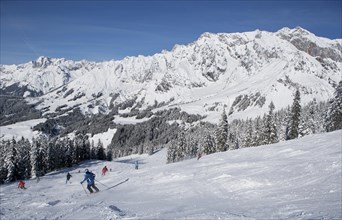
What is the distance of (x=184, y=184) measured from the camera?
80.2ft

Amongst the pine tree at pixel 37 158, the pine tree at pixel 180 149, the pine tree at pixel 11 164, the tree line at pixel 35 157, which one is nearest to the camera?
the pine tree at pixel 11 164

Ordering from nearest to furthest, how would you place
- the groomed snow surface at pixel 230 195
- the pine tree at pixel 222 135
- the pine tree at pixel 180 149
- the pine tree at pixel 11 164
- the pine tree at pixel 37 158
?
the groomed snow surface at pixel 230 195 → the pine tree at pixel 11 164 → the pine tree at pixel 222 135 → the pine tree at pixel 37 158 → the pine tree at pixel 180 149

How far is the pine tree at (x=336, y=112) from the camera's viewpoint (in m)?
62.1

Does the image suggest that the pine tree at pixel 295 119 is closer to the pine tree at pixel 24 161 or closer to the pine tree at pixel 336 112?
the pine tree at pixel 336 112

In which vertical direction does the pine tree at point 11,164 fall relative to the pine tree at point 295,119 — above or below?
below

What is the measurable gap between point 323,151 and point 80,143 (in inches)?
3758

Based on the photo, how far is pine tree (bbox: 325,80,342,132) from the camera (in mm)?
62125

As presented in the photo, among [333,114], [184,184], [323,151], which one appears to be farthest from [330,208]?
[333,114]

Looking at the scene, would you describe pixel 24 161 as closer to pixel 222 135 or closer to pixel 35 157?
pixel 35 157

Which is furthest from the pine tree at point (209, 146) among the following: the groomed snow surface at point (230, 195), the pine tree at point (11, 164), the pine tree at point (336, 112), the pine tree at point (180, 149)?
the groomed snow surface at point (230, 195)

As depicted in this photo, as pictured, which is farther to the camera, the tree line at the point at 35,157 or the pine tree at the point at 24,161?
the pine tree at the point at 24,161

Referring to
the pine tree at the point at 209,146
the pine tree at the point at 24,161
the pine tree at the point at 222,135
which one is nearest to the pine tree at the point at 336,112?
the pine tree at the point at 222,135

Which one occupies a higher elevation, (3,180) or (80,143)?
(80,143)

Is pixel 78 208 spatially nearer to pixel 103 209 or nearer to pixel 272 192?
pixel 103 209
